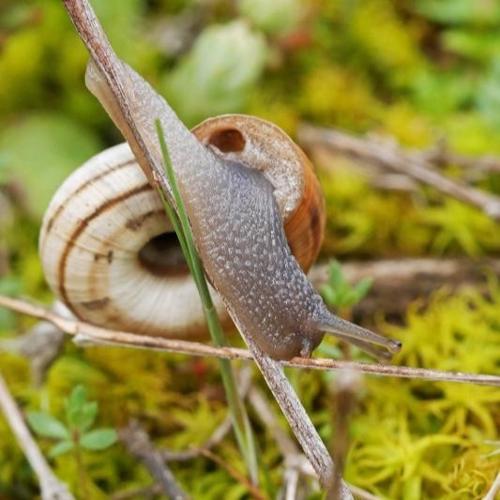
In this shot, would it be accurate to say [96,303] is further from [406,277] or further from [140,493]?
[406,277]

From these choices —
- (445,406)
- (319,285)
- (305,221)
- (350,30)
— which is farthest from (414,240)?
(350,30)

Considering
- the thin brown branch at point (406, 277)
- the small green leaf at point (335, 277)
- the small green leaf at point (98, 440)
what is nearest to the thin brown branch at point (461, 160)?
the thin brown branch at point (406, 277)

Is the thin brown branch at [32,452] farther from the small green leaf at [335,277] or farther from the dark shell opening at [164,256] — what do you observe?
the small green leaf at [335,277]

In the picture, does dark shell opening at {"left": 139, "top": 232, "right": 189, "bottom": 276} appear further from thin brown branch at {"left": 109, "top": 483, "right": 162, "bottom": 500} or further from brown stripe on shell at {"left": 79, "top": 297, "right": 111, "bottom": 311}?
thin brown branch at {"left": 109, "top": 483, "right": 162, "bottom": 500}

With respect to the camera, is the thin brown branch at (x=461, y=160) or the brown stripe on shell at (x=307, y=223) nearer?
the brown stripe on shell at (x=307, y=223)

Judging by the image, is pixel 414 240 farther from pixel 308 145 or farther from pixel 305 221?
pixel 305 221
